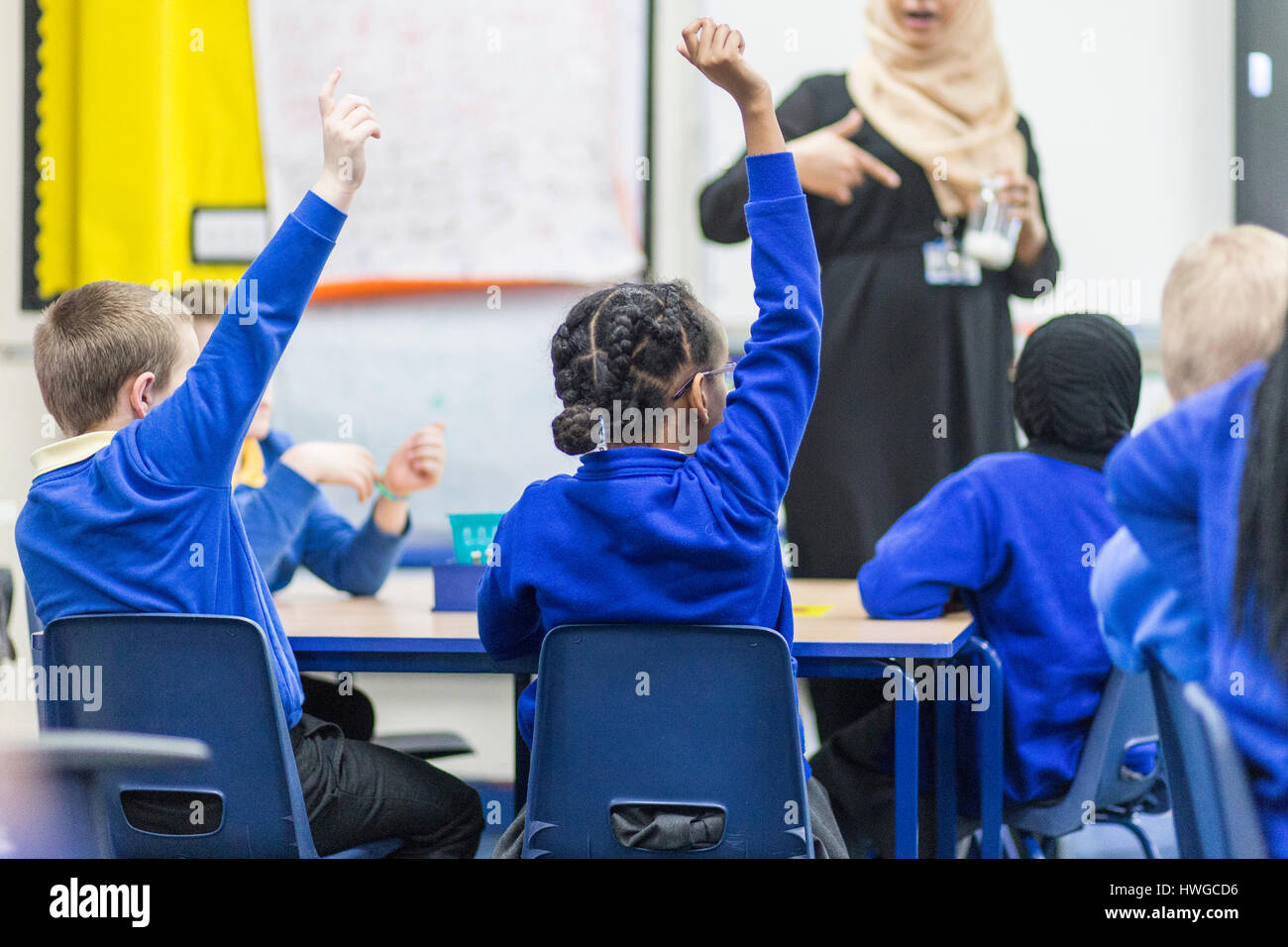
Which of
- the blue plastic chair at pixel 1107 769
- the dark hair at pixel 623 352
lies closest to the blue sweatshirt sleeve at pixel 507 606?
the dark hair at pixel 623 352

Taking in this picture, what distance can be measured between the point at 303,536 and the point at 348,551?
0.11 meters

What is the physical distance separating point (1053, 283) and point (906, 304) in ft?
1.37

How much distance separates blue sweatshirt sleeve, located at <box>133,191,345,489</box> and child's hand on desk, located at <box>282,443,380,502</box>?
63 centimetres

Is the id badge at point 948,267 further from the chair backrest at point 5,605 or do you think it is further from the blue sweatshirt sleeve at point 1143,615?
the chair backrest at point 5,605

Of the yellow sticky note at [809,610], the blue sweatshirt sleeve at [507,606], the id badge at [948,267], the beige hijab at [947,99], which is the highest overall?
the beige hijab at [947,99]

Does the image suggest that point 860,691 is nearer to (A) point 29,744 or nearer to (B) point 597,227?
(B) point 597,227

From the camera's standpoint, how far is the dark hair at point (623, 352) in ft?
4.38

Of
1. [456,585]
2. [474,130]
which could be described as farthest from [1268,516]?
[474,130]

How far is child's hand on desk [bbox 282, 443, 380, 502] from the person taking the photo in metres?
2.03

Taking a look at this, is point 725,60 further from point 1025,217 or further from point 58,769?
point 1025,217

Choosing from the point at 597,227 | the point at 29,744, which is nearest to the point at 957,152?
the point at 597,227

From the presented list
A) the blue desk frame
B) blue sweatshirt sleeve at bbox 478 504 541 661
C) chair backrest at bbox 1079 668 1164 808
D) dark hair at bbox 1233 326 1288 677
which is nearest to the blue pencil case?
the blue desk frame

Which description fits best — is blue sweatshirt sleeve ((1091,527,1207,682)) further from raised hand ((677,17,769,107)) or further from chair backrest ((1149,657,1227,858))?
raised hand ((677,17,769,107))

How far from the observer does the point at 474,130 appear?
3.45 m
